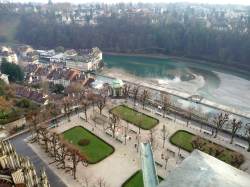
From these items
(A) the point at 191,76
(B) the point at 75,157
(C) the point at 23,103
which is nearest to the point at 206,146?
(B) the point at 75,157

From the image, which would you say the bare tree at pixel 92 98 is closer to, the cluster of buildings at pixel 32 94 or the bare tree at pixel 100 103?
the bare tree at pixel 100 103

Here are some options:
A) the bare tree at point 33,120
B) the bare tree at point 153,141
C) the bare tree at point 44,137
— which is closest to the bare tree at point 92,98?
the bare tree at point 33,120

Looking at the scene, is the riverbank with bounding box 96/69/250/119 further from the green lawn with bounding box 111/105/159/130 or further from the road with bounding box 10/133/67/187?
the road with bounding box 10/133/67/187

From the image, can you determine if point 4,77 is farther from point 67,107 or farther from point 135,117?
point 135,117

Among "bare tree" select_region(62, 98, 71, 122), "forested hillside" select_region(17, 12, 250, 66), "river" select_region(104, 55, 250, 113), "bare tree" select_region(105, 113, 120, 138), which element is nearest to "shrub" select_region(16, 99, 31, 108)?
"bare tree" select_region(62, 98, 71, 122)

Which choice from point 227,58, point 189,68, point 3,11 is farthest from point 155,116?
point 3,11
